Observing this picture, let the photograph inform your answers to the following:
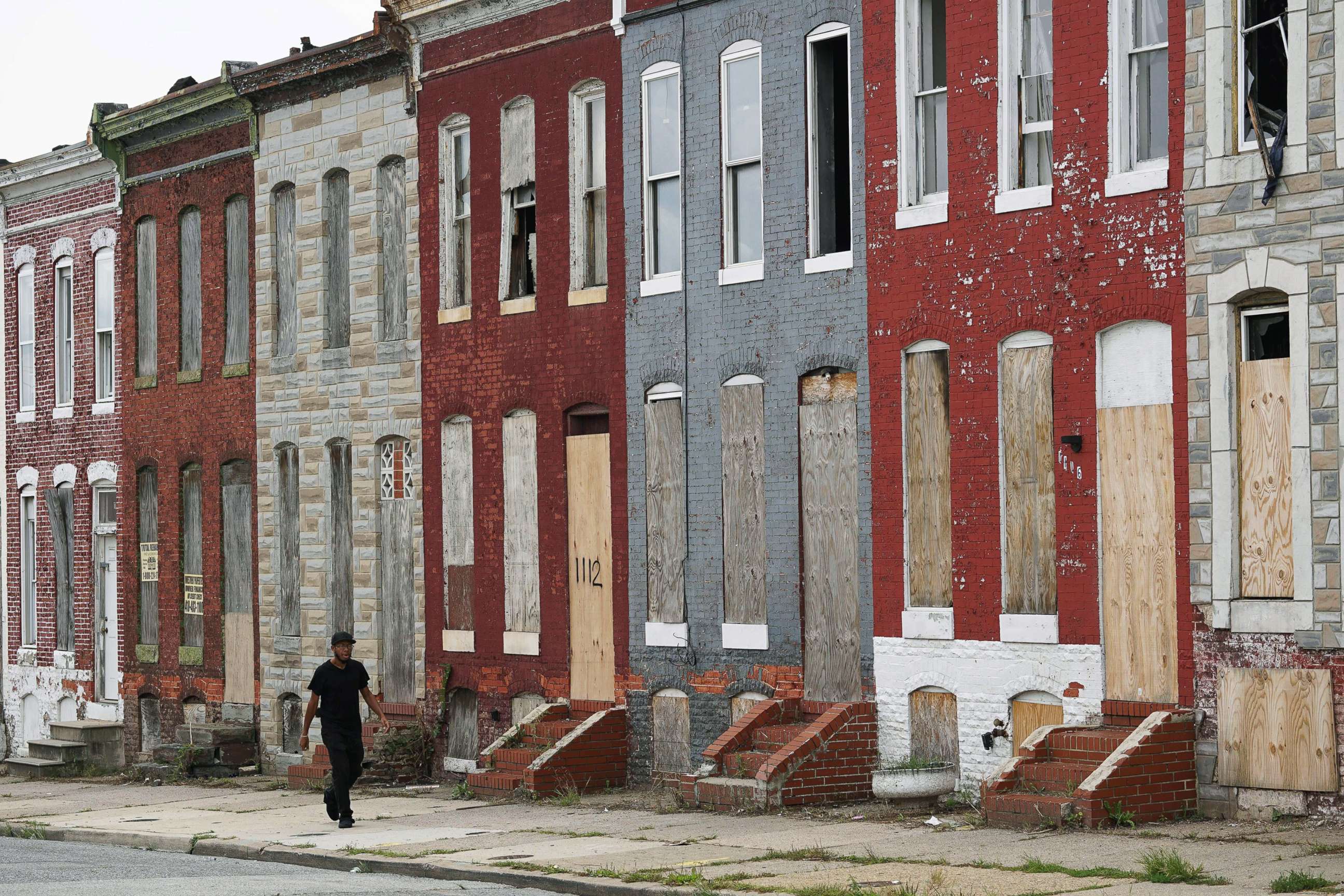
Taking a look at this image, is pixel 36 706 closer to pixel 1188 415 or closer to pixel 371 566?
pixel 371 566

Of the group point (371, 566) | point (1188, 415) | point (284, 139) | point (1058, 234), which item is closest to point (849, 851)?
point (1188, 415)

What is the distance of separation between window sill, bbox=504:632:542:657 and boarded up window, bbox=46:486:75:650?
439 inches

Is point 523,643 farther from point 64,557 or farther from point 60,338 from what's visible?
point 60,338

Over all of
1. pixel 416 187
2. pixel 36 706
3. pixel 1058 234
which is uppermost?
pixel 416 187

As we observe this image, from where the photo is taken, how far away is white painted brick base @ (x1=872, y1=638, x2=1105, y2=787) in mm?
16031

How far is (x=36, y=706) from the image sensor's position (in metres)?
31.2

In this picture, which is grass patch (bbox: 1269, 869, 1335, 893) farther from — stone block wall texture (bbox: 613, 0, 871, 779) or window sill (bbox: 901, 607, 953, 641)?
stone block wall texture (bbox: 613, 0, 871, 779)

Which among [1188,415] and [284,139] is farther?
[284,139]

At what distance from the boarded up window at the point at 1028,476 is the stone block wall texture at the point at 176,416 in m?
12.6

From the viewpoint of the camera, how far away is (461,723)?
2273cm

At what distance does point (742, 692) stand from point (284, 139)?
10622 mm

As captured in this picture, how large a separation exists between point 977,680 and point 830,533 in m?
2.21

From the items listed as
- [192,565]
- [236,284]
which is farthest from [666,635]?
[192,565]

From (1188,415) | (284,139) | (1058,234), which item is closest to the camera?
(1188,415)
